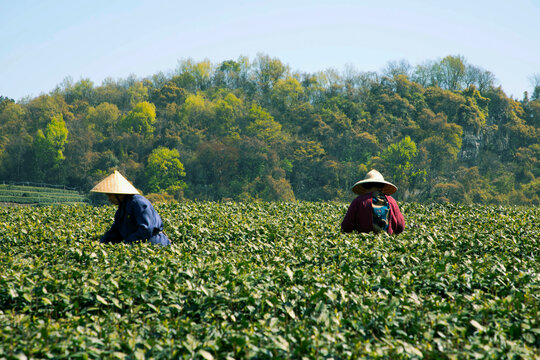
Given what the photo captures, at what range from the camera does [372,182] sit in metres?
6.09

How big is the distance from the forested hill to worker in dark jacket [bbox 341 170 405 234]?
125ft

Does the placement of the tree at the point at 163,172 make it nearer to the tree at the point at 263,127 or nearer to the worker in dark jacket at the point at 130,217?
the tree at the point at 263,127

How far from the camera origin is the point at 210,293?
3.43 metres

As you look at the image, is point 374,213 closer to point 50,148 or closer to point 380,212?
point 380,212

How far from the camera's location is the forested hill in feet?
157

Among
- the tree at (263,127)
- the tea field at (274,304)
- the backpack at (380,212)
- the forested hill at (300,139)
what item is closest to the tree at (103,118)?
the forested hill at (300,139)

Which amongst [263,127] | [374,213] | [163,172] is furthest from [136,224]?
[263,127]

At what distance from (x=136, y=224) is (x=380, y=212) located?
112 inches

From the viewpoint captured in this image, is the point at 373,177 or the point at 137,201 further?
the point at 373,177

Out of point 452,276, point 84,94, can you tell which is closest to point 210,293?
point 452,276

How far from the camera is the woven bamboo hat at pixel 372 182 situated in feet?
19.9

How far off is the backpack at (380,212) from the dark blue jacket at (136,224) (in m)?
2.46

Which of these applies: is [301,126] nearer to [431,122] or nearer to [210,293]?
[431,122]

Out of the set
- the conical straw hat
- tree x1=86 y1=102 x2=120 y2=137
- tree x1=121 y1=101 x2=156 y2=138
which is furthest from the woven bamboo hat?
tree x1=86 y1=102 x2=120 y2=137
